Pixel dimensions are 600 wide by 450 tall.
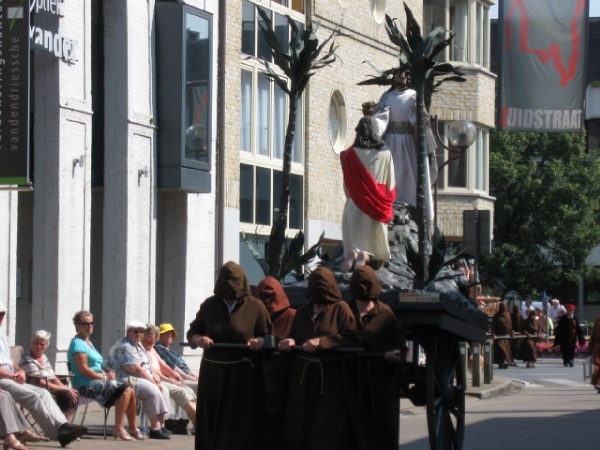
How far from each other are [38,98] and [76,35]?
1.08 metres

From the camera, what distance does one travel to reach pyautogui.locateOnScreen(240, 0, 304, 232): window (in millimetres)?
26953

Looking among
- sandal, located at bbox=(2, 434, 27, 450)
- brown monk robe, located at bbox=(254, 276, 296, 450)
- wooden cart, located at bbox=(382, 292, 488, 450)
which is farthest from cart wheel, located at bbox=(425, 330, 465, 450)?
sandal, located at bbox=(2, 434, 27, 450)

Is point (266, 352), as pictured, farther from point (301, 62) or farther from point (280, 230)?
point (301, 62)

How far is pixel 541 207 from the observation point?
56531 mm

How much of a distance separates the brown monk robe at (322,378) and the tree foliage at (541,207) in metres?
45.4

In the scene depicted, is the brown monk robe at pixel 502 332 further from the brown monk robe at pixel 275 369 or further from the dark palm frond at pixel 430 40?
the brown monk robe at pixel 275 369

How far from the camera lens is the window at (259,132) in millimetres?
26953

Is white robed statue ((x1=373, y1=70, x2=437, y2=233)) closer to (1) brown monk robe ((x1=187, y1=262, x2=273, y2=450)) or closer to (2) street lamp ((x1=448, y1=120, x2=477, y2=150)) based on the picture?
(1) brown monk robe ((x1=187, y1=262, x2=273, y2=450))

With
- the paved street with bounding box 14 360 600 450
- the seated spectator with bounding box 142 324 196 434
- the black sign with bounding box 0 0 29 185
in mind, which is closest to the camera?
the paved street with bounding box 14 360 600 450

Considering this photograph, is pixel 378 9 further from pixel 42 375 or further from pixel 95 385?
pixel 42 375

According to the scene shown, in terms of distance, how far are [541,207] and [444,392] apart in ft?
149

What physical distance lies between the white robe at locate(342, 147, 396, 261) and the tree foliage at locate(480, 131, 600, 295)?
43543mm

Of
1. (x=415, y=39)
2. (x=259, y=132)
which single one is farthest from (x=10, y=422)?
(x=259, y=132)

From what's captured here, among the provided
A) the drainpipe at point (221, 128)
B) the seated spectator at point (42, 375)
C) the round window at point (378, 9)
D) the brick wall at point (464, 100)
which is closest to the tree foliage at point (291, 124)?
the seated spectator at point (42, 375)
